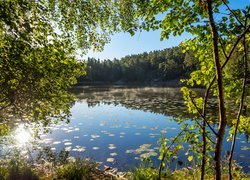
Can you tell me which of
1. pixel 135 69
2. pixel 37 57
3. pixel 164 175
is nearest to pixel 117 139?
pixel 164 175

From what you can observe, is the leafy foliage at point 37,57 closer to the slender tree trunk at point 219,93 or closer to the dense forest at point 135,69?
the slender tree trunk at point 219,93

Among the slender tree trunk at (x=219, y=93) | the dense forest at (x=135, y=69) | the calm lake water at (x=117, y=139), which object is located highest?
the dense forest at (x=135, y=69)

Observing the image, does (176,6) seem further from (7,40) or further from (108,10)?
(108,10)

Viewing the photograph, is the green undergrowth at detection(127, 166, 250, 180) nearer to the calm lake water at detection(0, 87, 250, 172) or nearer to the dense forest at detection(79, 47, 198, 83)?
the calm lake water at detection(0, 87, 250, 172)

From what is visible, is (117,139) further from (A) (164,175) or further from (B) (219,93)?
(B) (219,93)

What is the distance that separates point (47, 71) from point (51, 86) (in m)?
0.43

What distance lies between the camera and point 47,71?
5.52m

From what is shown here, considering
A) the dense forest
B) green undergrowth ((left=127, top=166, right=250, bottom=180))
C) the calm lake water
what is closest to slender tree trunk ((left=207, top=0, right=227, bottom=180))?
green undergrowth ((left=127, top=166, right=250, bottom=180))

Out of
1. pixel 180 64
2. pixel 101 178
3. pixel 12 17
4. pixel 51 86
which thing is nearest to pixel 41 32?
pixel 12 17

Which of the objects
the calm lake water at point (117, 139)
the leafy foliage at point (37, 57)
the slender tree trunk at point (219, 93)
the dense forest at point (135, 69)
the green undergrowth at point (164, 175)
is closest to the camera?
the slender tree trunk at point (219, 93)

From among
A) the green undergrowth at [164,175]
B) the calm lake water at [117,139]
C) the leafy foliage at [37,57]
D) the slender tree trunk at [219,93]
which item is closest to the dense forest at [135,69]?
the calm lake water at [117,139]

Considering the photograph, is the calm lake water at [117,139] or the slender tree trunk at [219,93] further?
the calm lake water at [117,139]

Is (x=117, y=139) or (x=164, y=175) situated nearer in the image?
(x=164, y=175)

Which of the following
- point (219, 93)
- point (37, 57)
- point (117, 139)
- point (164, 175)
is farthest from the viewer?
point (117, 139)
